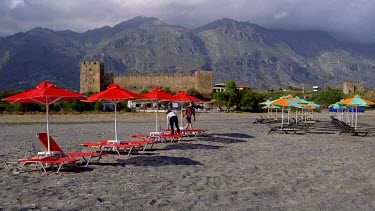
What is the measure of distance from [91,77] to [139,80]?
9585 mm

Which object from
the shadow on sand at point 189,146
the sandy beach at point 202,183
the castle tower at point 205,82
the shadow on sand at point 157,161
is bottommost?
the sandy beach at point 202,183

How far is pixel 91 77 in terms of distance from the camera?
285ft

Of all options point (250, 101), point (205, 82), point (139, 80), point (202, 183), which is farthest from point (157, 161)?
point (139, 80)

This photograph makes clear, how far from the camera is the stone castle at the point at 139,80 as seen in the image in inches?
3317

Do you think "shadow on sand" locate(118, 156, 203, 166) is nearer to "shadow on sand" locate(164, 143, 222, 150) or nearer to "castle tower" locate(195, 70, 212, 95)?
"shadow on sand" locate(164, 143, 222, 150)

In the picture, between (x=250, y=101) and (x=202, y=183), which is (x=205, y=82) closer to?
(x=250, y=101)

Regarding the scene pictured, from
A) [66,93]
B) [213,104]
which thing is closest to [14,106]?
[213,104]

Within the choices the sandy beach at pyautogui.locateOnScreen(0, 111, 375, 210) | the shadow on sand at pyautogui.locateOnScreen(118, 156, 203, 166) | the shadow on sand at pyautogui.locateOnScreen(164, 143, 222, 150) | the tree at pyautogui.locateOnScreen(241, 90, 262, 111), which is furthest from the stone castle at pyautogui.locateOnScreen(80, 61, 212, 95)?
the shadow on sand at pyautogui.locateOnScreen(118, 156, 203, 166)

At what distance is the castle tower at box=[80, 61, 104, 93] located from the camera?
86.5 m

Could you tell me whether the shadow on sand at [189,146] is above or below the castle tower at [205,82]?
below

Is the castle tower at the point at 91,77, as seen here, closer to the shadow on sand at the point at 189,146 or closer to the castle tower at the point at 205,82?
the castle tower at the point at 205,82

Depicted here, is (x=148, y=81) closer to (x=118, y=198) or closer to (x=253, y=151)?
(x=253, y=151)

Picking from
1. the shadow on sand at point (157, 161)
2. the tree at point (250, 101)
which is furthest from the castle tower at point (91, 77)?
the shadow on sand at point (157, 161)

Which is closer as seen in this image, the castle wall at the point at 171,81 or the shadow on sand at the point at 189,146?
the shadow on sand at the point at 189,146
